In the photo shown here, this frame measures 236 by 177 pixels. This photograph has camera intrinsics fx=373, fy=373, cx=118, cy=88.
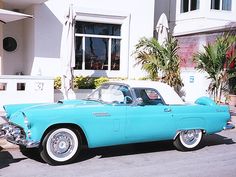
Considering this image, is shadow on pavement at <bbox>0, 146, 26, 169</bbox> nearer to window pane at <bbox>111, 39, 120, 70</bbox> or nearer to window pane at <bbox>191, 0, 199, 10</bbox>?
window pane at <bbox>111, 39, 120, 70</bbox>

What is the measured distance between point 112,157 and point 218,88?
18.7ft

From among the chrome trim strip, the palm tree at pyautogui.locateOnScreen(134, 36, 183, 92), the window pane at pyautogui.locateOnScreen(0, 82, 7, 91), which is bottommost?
the chrome trim strip

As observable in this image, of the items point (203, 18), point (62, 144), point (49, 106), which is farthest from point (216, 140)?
point (203, 18)

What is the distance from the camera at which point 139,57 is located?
14.8 metres

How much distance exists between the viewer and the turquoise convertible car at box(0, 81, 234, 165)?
6.11 m

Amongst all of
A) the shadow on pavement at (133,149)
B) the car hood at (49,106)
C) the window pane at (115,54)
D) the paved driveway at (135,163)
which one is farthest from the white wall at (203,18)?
the car hood at (49,106)

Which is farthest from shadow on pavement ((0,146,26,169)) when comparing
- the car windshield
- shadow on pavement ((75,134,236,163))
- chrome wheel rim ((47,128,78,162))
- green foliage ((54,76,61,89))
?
green foliage ((54,76,61,89))

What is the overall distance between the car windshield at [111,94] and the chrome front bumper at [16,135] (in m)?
1.72

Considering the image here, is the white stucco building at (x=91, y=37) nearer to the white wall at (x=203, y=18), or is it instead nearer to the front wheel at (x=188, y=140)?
the white wall at (x=203, y=18)

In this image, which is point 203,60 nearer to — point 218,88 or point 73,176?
point 218,88

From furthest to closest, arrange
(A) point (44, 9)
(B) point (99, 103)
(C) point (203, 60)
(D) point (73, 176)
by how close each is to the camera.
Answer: (A) point (44, 9)
(C) point (203, 60)
(B) point (99, 103)
(D) point (73, 176)

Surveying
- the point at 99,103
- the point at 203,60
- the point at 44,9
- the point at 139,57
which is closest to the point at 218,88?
the point at 203,60

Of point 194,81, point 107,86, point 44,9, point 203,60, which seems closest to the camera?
point 107,86

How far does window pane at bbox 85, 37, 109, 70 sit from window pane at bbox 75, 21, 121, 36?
280mm
